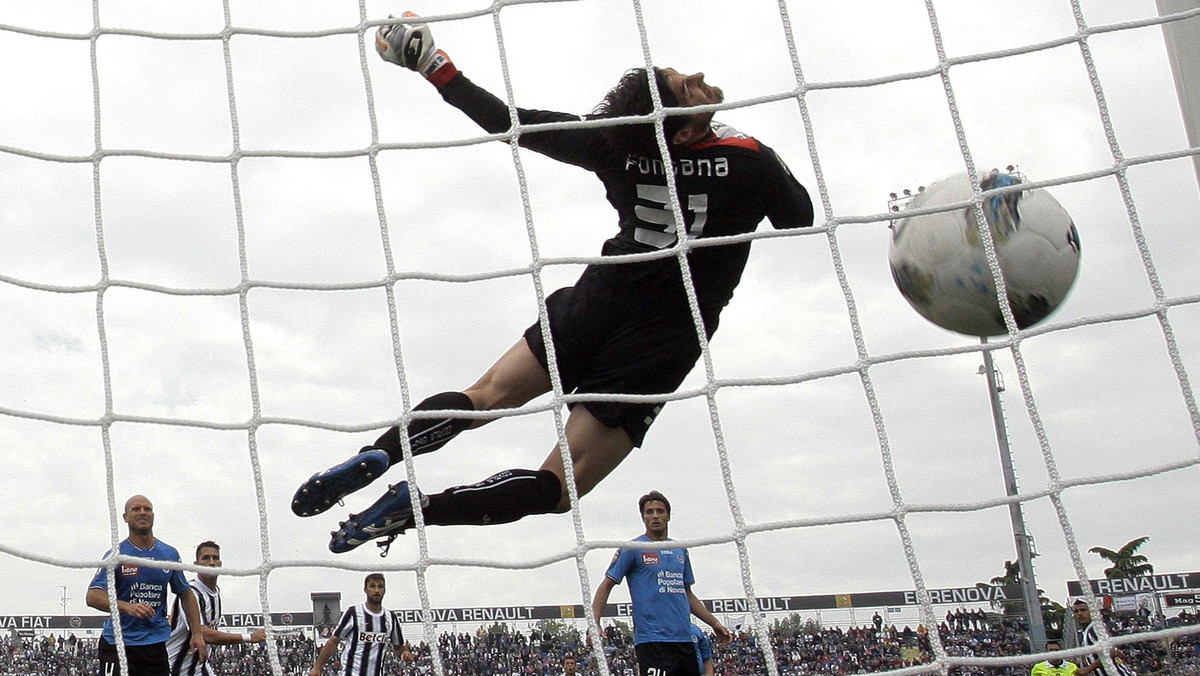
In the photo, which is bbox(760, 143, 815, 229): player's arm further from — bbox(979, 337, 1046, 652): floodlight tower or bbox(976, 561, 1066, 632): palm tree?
bbox(976, 561, 1066, 632): palm tree

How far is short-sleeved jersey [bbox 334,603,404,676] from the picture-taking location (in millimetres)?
6785

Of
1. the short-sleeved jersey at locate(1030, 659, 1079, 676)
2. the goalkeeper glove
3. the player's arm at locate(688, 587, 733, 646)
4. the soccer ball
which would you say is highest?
the goalkeeper glove

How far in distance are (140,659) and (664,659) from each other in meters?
2.37

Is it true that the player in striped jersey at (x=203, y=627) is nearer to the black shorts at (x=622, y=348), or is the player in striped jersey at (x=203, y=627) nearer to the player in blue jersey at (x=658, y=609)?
the player in blue jersey at (x=658, y=609)

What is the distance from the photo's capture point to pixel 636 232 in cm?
322

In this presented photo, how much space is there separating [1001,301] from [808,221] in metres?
0.57

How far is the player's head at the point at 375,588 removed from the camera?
6.72 m

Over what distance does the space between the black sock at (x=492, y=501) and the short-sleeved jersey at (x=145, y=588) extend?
2.41 metres

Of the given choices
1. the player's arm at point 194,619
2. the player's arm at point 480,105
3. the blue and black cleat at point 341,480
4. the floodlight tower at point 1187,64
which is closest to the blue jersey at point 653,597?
the player's arm at point 194,619

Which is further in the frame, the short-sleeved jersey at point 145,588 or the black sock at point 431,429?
the short-sleeved jersey at point 145,588

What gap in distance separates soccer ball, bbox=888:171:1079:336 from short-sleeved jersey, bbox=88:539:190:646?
136 inches

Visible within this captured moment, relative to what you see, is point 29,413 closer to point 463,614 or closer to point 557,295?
point 557,295

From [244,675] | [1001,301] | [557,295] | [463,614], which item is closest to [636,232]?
[557,295]

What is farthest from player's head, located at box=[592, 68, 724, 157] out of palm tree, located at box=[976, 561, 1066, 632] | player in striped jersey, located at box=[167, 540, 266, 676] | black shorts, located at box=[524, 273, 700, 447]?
palm tree, located at box=[976, 561, 1066, 632]
